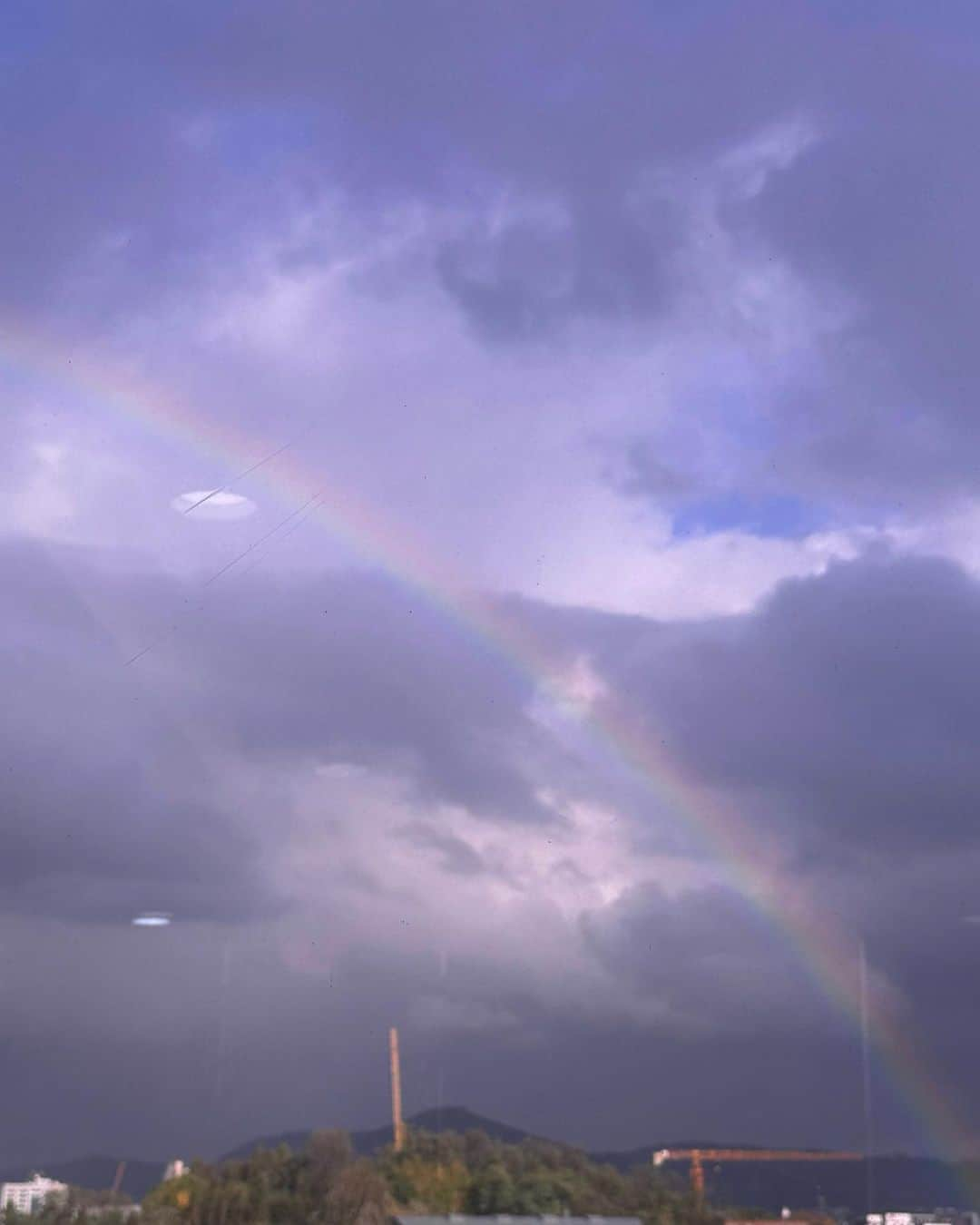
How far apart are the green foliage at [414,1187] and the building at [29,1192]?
1.17 metres

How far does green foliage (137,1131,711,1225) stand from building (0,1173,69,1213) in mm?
1174

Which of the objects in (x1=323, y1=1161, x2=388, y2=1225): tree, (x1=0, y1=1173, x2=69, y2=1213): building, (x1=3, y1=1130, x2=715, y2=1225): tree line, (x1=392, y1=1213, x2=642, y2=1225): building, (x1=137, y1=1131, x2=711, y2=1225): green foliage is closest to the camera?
(x1=392, y1=1213, x2=642, y2=1225): building

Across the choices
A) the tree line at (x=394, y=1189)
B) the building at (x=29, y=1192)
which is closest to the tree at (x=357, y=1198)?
the tree line at (x=394, y=1189)

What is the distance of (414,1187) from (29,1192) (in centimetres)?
785

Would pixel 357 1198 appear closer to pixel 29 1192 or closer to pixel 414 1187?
pixel 414 1187

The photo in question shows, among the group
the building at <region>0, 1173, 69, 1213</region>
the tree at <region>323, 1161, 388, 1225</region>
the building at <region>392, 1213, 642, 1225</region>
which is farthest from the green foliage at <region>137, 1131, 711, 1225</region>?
the building at <region>0, 1173, 69, 1213</region>

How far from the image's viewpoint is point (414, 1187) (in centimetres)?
3406

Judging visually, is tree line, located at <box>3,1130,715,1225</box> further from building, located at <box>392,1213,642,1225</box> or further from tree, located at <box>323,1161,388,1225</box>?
building, located at <box>392,1213,642,1225</box>

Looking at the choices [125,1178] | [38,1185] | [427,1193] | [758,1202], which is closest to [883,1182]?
[758,1202]

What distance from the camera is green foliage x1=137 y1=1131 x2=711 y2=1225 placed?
1230 inches

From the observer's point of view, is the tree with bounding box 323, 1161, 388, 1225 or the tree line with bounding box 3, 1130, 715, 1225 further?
the tree with bounding box 323, 1161, 388, 1225

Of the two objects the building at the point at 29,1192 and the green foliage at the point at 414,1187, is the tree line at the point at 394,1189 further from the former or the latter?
the building at the point at 29,1192

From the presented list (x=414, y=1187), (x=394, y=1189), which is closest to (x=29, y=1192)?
(x=394, y=1189)

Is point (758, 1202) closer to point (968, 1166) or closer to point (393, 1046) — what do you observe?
point (968, 1166)
